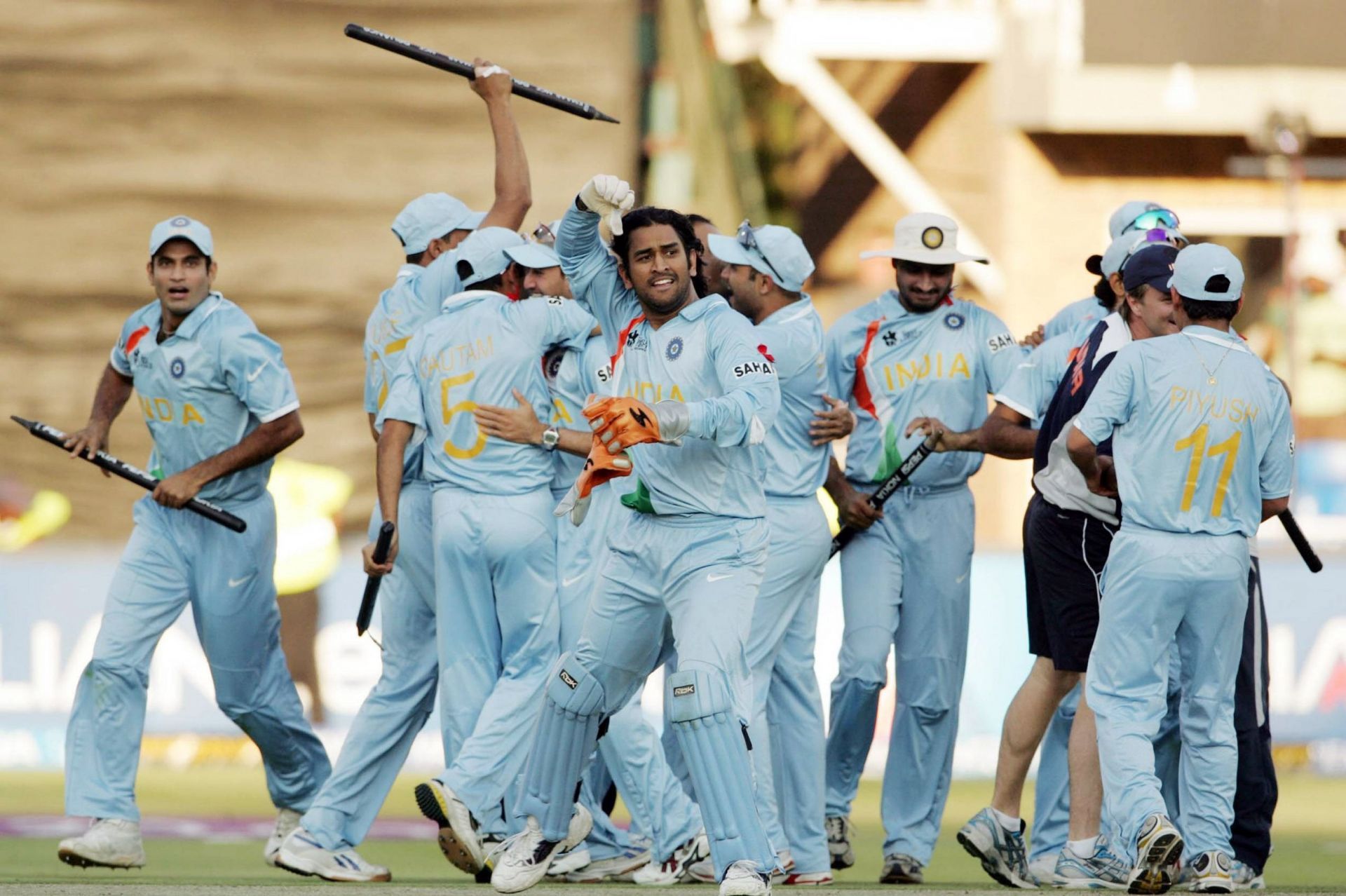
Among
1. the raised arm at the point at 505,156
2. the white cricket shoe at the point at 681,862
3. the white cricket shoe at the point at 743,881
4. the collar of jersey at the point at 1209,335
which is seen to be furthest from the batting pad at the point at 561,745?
the raised arm at the point at 505,156

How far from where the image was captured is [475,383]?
24.8ft

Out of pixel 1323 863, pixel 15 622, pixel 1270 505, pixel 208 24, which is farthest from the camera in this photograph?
pixel 208 24

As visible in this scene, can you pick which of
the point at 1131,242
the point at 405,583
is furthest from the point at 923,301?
the point at 405,583

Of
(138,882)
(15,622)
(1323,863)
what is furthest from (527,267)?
(15,622)

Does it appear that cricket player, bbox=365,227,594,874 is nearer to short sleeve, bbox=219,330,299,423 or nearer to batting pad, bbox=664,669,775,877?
short sleeve, bbox=219,330,299,423

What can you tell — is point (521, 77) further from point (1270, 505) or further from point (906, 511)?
point (1270, 505)

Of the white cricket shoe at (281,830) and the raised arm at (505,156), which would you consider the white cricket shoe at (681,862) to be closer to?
the white cricket shoe at (281,830)

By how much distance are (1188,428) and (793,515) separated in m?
1.69

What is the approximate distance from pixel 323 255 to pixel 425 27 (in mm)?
1791

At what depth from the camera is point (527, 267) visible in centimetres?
779

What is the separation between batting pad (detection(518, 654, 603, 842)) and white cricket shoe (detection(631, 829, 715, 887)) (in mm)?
1140

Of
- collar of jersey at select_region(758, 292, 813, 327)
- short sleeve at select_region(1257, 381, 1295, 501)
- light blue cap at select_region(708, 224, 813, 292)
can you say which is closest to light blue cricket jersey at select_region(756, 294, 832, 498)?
collar of jersey at select_region(758, 292, 813, 327)

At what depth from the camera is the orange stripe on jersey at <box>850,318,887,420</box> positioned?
8.28m

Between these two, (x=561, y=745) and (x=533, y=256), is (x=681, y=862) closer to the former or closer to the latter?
(x=561, y=745)
